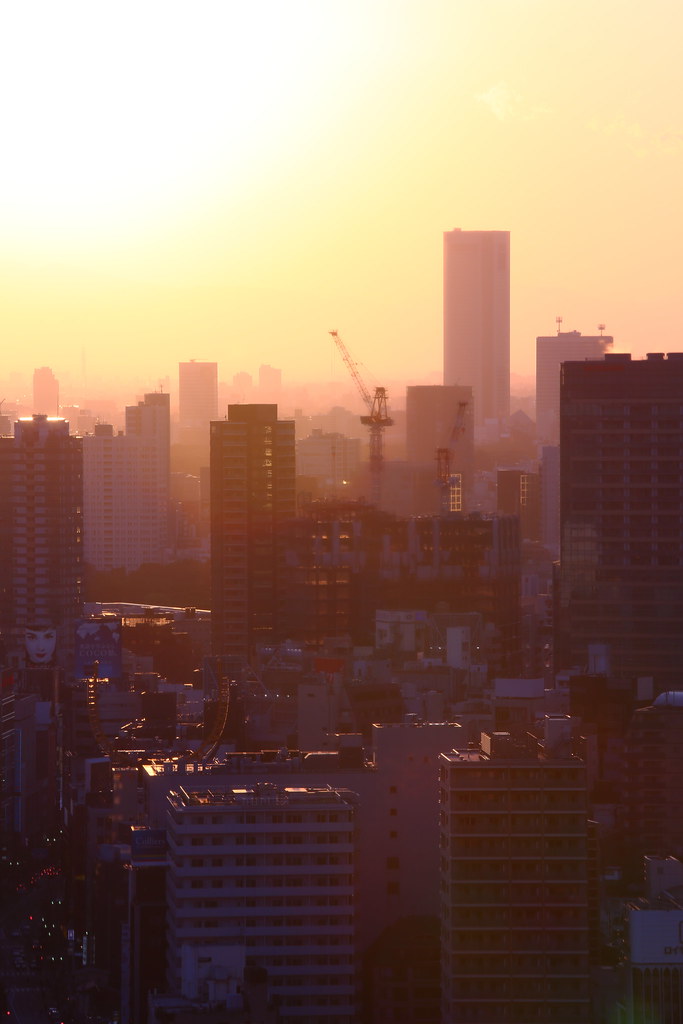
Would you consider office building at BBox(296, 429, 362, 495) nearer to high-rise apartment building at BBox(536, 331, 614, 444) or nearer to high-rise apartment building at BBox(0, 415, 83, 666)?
high-rise apartment building at BBox(536, 331, 614, 444)

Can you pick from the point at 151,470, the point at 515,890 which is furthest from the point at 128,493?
the point at 515,890

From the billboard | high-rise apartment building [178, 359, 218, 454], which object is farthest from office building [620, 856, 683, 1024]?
high-rise apartment building [178, 359, 218, 454]

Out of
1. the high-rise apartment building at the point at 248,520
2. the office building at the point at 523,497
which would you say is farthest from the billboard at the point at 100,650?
the office building at the point at 523,497

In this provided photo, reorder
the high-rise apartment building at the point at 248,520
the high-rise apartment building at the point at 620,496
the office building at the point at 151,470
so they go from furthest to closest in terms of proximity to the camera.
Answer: the office building at the point at 151,470 → the high-rise apartment building at the point at 248,520 → the high-rise apartment building at the point at 620,496

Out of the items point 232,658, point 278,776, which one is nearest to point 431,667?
point 232,658

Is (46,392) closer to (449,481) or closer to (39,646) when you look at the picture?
(449,481)

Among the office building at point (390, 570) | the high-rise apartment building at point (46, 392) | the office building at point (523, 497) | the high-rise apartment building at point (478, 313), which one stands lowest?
the office building at point (390, 570)

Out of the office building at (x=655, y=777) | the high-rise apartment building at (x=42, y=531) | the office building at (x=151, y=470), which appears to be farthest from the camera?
the office building at (x=151, y=470)

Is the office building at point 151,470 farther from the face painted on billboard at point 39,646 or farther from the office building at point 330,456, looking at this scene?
the face painted on billboard at point 39,646
